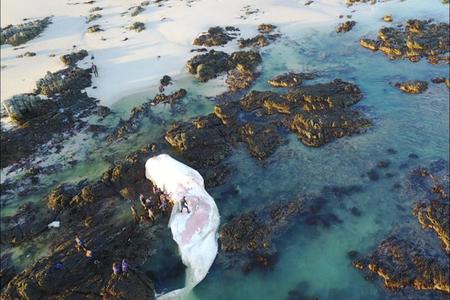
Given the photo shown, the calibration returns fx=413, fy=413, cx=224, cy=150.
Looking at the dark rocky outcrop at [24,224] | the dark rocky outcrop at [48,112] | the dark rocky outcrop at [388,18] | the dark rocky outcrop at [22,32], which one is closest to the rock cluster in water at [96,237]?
the dark rocky outcrop at [24,224]

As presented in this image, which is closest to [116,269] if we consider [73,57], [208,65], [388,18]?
[208,65]

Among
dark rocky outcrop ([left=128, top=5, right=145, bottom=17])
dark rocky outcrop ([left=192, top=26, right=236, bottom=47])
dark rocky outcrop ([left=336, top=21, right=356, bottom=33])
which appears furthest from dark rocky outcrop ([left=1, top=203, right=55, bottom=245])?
dark rocky outcrop ([left=336, top=21, right=356, bottom=33])

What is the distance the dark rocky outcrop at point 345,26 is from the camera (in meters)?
40.2

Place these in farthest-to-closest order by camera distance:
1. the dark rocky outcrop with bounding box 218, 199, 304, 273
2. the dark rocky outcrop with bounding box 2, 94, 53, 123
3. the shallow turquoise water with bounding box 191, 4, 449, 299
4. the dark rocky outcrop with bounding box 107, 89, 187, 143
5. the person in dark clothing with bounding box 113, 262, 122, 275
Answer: the dark rocky outcrop with bounding box 2, 94, 53, 123 < the dark rocky outcrop with bounding box 107, 89, 187, 143 < the dark rocky outcrop with bounding box 218, 199, 304, 273 < the shallow turquoise water with bounding box 191, 4, 449, 299 < the person in dark clothing with bounding box 113, 262, 122, 275

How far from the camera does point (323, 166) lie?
26.1 m

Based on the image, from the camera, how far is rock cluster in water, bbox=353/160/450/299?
19.6m

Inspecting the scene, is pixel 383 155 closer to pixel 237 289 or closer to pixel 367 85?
pixel 367 85

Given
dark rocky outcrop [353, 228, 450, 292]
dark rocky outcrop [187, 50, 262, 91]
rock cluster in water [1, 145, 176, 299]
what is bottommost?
dark rocky outcrop [353, 228, 450, 292]

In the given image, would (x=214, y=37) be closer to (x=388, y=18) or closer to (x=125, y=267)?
(x=388, y=18)

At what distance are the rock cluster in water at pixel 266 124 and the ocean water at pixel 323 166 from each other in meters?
0.76

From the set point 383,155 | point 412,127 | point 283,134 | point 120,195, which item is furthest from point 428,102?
point 120,195

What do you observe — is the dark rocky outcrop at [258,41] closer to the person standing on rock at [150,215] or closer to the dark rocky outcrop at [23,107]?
the dark rocky outcrop at [23,107]

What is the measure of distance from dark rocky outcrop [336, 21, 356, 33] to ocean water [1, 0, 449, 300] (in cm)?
105

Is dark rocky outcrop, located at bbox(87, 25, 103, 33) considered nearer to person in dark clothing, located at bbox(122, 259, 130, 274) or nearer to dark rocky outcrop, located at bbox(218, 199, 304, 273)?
dark rocky outcrop, located at bbox(218, 199, 304, 273)
